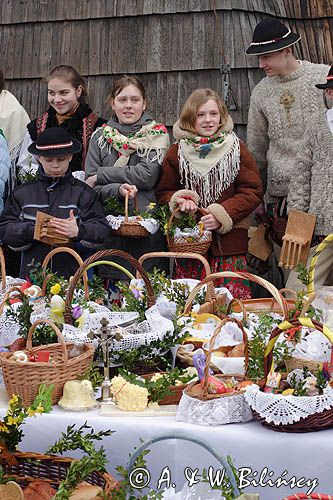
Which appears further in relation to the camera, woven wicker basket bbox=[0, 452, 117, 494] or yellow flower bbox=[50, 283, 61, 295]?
yellow flower bbox=[50, 283, 61, 295]

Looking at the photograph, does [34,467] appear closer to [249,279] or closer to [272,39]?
[249,279]

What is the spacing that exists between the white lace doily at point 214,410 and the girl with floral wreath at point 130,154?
8.07 feet

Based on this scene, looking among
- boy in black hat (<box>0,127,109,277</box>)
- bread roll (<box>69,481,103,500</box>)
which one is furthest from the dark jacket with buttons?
bread roll (<box>69,481,103,500</box>)

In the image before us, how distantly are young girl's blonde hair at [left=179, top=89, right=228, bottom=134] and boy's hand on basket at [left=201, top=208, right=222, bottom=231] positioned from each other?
1.65 feet

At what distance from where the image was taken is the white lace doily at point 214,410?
3020mm

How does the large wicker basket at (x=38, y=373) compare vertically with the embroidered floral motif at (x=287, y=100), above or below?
below

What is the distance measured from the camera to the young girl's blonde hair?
535 cm

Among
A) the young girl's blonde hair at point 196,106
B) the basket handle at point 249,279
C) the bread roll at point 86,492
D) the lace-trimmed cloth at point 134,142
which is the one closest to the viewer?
the bread roll at point 86,492

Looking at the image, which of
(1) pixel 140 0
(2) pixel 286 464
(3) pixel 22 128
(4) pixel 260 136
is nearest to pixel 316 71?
(4) pixel 260 136

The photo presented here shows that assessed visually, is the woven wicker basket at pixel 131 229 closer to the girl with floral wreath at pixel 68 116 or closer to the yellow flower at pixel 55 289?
the girl with floral wreath at pixel 68 116

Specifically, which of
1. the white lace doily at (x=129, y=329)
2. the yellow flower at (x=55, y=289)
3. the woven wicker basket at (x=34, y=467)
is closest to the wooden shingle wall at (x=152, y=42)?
the yellow flower at (x=55, y=289)

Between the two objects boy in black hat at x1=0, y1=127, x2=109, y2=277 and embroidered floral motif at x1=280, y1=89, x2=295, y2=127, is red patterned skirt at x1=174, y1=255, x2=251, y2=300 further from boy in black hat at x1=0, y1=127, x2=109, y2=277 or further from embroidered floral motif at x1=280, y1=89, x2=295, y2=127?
embroidered floral motif at x1=280, y1=89, x2=295, y2=127

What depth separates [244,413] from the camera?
10.1 feet

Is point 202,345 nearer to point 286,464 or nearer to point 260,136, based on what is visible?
point 286,464
